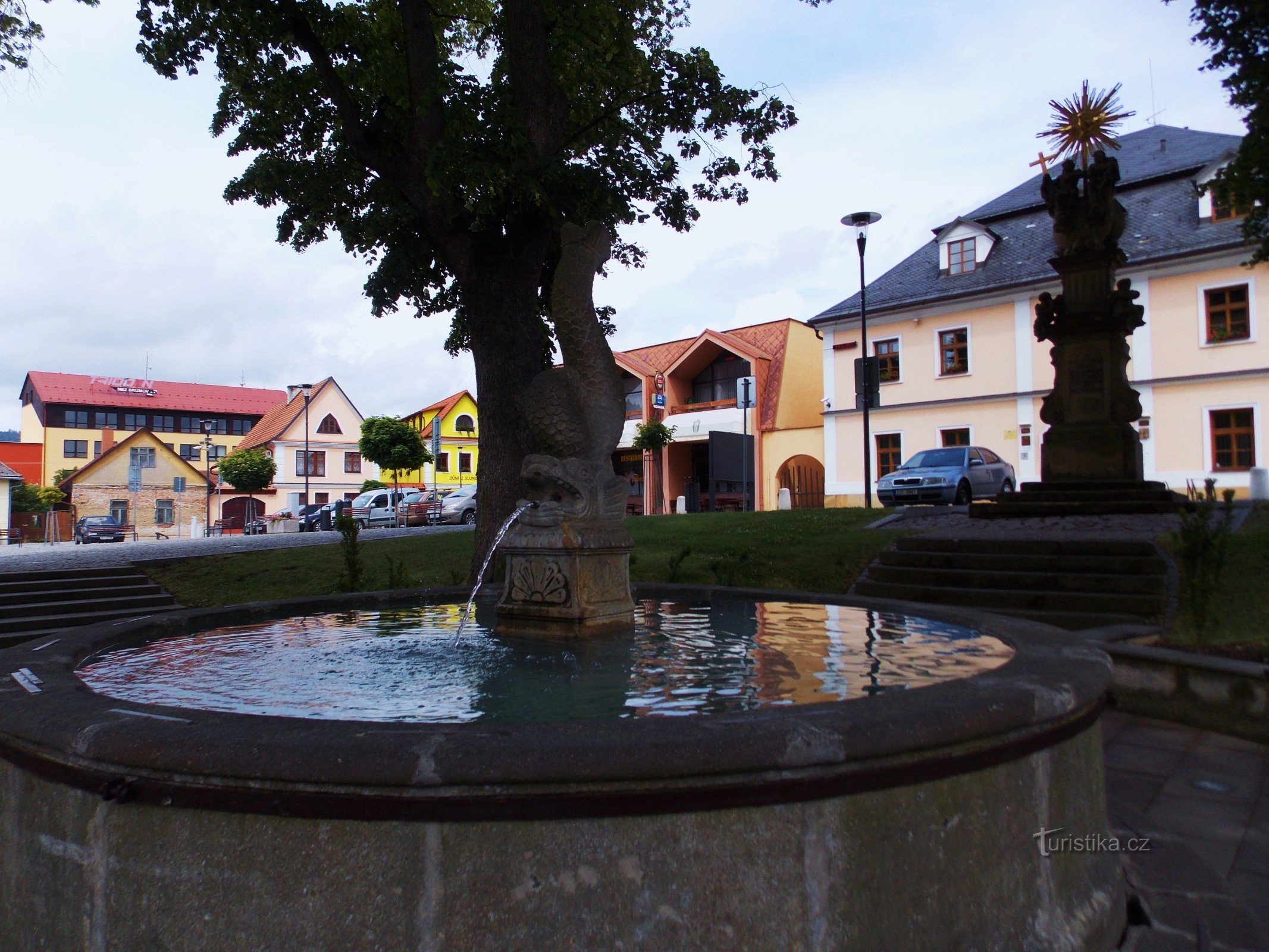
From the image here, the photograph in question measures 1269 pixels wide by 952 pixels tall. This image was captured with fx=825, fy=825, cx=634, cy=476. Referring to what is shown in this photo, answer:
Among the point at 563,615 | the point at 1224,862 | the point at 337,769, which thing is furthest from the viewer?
the point at 563,615

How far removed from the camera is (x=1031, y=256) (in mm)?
27922

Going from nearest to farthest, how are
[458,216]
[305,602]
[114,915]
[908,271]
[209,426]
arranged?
[114,915] < [305,602] < [458,216] < [908,271] < [209,426]

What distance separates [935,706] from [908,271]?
Answer: 3191 cm

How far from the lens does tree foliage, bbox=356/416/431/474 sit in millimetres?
39594

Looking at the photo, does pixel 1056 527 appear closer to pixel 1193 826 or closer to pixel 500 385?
pixel 500 385

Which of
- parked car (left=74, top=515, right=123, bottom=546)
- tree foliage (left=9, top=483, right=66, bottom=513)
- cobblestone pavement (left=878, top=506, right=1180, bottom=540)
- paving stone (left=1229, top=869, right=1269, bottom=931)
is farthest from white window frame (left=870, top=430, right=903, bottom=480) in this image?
tree foliage (left=9, top=483, right=66, bottom=513)

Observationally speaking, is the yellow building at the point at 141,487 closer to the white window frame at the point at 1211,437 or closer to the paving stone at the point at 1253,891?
the white window frame at the point at 1211,437

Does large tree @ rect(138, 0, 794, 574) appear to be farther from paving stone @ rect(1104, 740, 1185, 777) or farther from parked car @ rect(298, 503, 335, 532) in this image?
parked car @ rect(298, 503, 335, 532)

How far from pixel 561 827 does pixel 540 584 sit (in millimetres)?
3056

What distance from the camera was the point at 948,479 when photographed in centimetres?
1961

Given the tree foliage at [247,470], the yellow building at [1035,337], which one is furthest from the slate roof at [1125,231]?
the tree foliage at [247,470]

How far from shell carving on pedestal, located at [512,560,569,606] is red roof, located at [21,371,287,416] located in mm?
70397

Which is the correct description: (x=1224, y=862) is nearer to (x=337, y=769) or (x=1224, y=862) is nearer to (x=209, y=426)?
(x=337, y=769)

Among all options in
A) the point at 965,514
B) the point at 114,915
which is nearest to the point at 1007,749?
the point at 114,915
